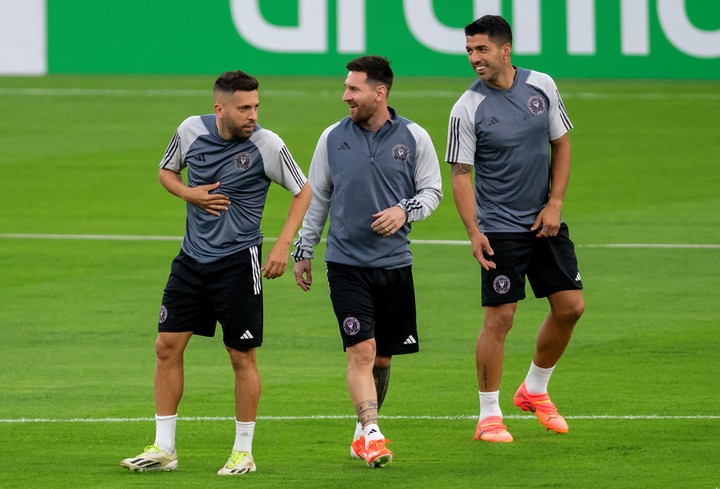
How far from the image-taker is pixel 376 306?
350 inches

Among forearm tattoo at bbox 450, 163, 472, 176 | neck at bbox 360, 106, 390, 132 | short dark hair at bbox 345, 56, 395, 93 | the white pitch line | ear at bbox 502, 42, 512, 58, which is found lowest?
the white pitch line

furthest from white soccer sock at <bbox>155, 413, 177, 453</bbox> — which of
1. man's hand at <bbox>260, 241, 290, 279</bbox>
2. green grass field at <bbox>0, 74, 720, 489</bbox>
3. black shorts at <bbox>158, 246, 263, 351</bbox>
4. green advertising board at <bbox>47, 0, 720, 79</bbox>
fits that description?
green advertising board at <bbox>47, 0, 720, 79</bbox>

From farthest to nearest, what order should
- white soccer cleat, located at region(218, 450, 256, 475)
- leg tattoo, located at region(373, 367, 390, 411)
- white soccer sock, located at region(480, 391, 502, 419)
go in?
1. white soccer sock, located at region(480, 391, 502, 419)
2. leg tattoo, located at region(373, 367, 390, 411)
3. white soccer cleat, located at region(218, 450, 256, 475)

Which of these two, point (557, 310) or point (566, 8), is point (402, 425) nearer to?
point (557, 310)

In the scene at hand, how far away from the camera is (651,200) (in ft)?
66.9

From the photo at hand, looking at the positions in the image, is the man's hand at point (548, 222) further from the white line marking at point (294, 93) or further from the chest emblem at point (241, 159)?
the white line marking at point (294, 93)

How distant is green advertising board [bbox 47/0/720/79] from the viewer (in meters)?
26.1

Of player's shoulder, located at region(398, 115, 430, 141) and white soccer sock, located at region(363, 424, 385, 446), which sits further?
player's shoulder, located at region(398, 115, 430, 141)

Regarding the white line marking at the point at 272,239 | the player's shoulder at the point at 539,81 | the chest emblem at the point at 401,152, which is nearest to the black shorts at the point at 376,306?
the chest emblem at the point at 401,152

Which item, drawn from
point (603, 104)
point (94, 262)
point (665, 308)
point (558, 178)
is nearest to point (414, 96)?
point (603, 104)

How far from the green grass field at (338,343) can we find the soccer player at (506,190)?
25.2 inches

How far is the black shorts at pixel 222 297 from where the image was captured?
332 inches

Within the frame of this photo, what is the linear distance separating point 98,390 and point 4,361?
1.24 m

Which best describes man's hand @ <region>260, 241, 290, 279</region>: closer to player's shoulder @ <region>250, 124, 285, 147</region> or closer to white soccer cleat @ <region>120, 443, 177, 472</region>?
player's shoulder @ <region>250, 124, 285, 147</region>
